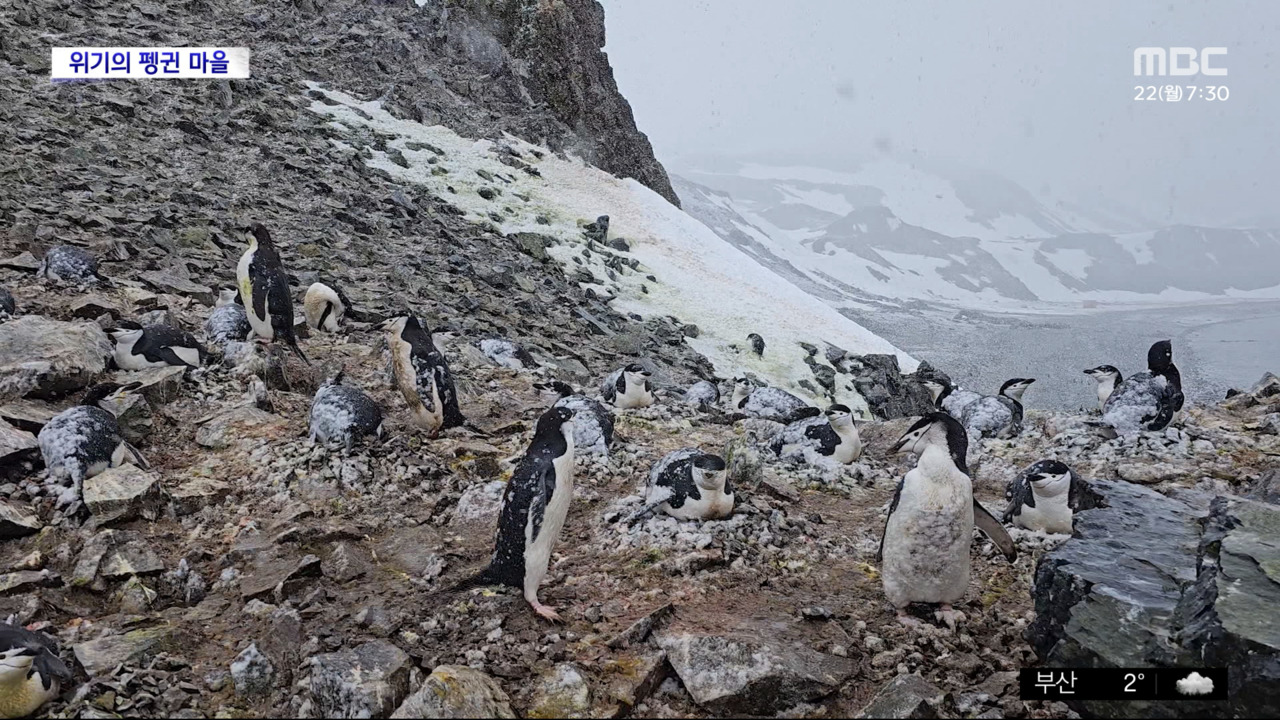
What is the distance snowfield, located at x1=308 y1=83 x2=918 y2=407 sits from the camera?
16688 millimetres

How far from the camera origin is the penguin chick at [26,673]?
2871mm

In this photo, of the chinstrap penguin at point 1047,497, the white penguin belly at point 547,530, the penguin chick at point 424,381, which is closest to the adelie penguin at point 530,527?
the white penguin belly at point 547,530

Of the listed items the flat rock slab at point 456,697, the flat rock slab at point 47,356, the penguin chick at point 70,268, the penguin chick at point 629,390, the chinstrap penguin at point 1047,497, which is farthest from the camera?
the penguin chick at point 629,390

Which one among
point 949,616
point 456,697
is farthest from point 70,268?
point 949,616

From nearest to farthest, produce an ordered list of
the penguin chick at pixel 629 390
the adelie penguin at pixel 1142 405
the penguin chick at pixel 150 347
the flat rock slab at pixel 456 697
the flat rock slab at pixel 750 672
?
the flat rock slab at pixel 456 697 → the flat rock slab at pixel 750 672 → the penguin chick at pixel 150 347 → the adelie penguin at pixel 1142 405 → the penguin chick at pixel 629 390

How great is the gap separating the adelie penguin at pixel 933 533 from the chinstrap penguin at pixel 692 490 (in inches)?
39.7

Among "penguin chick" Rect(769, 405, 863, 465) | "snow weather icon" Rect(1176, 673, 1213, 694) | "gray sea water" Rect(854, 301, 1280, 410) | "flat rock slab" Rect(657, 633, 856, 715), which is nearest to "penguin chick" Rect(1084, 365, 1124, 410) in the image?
"penguin chick" Rect(769, 405, 863, 465)

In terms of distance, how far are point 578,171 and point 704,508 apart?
21174 millimetres

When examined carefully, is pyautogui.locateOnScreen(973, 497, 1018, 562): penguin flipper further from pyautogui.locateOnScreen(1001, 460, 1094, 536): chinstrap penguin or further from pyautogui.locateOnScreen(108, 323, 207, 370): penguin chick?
pyautogui.locateOnScreen(108, 323, 207, 370): penguin chick

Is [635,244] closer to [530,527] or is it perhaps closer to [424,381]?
[424,381]

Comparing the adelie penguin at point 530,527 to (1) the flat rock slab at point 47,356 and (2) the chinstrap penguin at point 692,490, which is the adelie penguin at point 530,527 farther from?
(1) the flat rock slab at point 47,356

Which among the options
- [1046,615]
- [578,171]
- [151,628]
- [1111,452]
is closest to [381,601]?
[151,628]

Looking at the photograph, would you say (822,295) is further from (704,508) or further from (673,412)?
(704,508)

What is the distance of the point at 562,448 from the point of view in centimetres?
425
